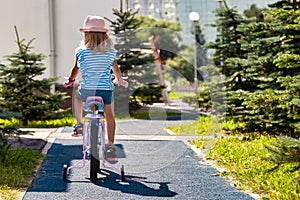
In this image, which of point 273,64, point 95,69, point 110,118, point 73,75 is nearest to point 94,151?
point 110,118

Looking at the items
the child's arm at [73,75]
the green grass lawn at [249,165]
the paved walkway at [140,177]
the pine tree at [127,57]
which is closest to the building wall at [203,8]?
the pine tree at [127,57]

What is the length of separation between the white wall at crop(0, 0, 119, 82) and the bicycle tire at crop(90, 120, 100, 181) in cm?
679

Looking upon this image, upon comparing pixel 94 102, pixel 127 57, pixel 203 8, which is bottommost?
pixel 94 102

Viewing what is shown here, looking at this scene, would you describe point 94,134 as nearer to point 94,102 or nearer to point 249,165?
point 94,102

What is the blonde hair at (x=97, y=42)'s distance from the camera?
16.2 feet

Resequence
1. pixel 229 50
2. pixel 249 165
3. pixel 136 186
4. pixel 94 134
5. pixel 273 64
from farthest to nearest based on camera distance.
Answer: pixel 229 50 → pixel 273 64 → pixel 249 165 → pixel 94 134 → pixel 136 186

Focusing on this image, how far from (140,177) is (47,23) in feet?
23.9

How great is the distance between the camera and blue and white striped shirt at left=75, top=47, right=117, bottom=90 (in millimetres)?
4895

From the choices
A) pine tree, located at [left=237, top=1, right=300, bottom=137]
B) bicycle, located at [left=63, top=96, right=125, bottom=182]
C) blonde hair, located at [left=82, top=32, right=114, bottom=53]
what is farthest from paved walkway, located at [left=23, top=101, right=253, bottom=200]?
blonde hair, located at [left=82, top=32, right=114, bottom=53]

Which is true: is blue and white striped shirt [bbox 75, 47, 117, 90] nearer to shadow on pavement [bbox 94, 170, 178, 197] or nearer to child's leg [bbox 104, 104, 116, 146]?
child's leg [bbox 104, 104, 116, 146]

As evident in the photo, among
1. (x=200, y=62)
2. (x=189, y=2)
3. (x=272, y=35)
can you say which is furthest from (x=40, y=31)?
(x=189, y=2)

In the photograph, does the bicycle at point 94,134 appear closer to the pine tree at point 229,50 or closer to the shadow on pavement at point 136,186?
the shadow on pavement at point 136,186

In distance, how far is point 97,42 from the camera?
16.3 feet

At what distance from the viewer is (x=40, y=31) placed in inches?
450
